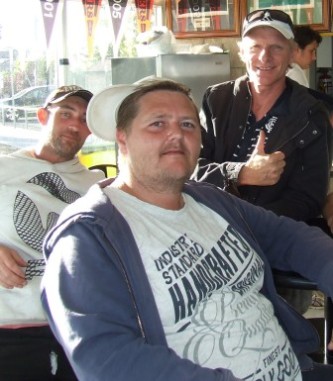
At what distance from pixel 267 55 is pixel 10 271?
3.76 feet

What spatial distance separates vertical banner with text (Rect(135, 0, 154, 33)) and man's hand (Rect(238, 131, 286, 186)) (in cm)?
313

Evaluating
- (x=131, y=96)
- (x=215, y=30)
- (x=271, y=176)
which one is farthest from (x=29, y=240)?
(x=215, y=30)

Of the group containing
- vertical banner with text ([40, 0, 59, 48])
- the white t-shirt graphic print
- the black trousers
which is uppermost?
vertical banner with text ([40, 0, 59, 48])

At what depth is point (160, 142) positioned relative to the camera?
135cm

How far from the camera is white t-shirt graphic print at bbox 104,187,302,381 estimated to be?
4.01 feet

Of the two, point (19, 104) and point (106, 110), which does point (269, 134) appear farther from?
point (19, 104)

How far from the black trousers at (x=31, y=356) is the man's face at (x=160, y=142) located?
21.2 inches

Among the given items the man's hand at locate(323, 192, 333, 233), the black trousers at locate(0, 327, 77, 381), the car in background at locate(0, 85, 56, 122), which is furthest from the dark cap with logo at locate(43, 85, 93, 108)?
the car in background at locate(0, 85, 56, 122)

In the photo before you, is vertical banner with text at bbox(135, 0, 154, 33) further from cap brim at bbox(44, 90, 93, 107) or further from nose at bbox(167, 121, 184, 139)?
nose at bbox(167, 121, 184, 139)

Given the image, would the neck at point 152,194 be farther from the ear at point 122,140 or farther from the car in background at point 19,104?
the car in background at point 19,104

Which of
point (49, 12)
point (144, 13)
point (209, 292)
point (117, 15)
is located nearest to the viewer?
point (209, 292)

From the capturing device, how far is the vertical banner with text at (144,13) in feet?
15.3

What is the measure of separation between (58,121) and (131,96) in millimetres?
493

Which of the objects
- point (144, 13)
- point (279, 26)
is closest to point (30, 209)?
point (279, 26)
